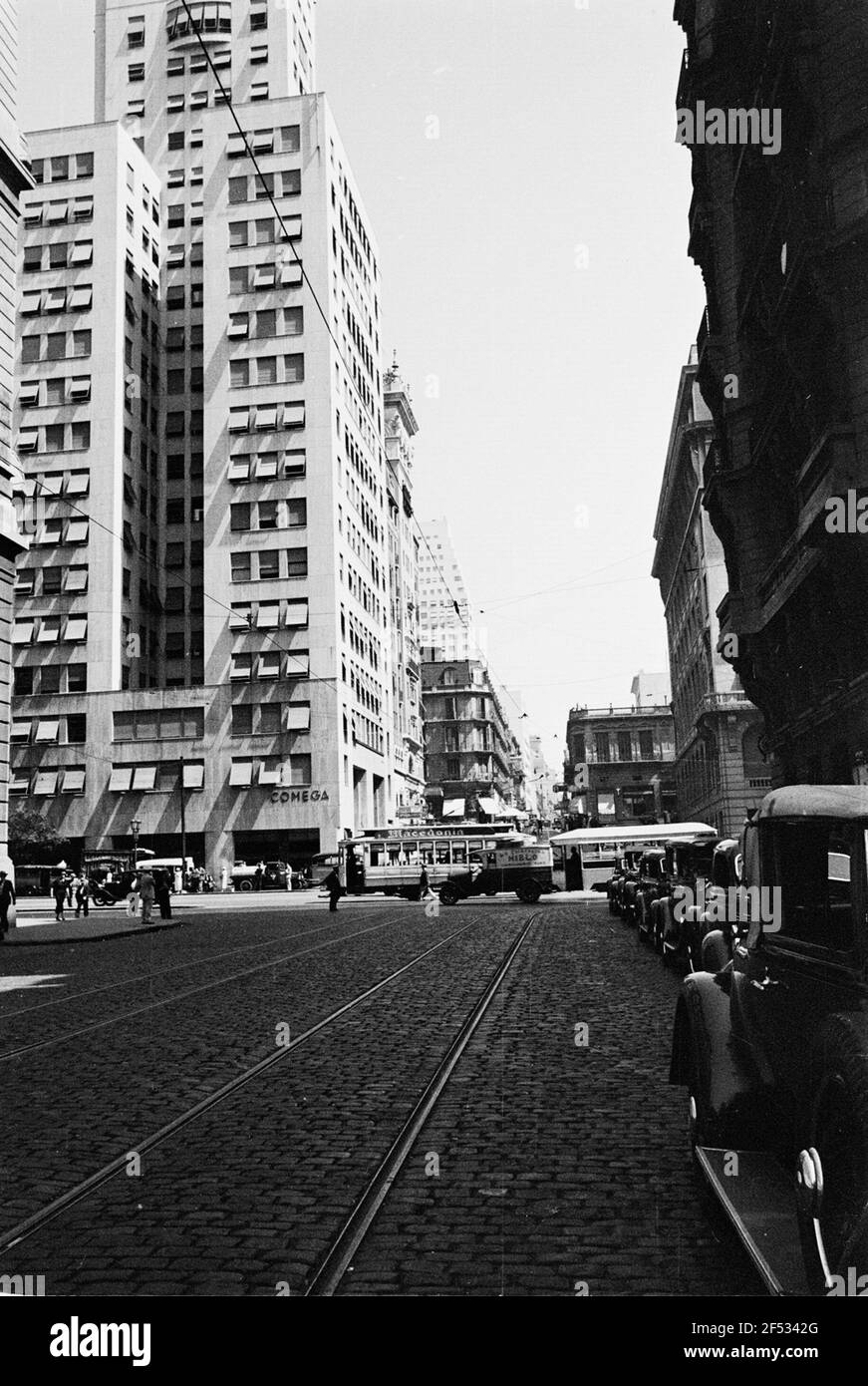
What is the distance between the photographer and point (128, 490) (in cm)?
6519

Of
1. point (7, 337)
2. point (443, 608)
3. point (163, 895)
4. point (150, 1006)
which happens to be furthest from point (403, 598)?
point (150, 1006)

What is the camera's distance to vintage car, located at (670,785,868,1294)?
9.71ft

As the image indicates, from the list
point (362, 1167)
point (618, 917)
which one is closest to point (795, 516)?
point (618, 917)

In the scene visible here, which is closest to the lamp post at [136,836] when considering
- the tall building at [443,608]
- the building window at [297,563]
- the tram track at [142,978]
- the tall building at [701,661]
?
the building window at [297,563]

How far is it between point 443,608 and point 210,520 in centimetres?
7394

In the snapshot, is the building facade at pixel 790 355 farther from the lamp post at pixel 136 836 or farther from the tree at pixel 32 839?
the tree at pixel 32 839

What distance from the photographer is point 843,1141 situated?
2.95 m

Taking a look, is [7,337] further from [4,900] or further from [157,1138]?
[157,1138]

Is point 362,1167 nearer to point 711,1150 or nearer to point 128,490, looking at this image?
point 711,1150

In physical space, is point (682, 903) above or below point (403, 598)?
below

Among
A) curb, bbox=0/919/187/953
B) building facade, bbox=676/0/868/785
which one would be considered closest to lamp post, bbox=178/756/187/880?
curb, bbox=0/919/187/953

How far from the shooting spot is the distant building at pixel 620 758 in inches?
3666

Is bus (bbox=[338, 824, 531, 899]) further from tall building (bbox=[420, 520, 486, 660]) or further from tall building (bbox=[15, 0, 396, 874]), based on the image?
tall building (bbox=[420, 520, 486, 660])

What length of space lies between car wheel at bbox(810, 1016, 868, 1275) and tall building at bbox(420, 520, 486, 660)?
410 ft
